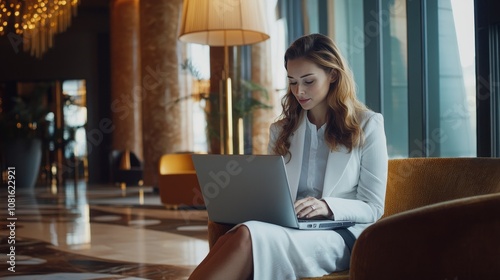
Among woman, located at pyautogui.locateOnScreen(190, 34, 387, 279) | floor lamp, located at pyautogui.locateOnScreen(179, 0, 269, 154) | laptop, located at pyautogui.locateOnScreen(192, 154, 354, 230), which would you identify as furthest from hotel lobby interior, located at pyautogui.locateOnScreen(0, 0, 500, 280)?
laptop, located at pyautogui.locateOnScreen(192, 154, 354, 230)

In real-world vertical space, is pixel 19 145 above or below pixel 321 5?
below

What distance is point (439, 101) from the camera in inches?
195

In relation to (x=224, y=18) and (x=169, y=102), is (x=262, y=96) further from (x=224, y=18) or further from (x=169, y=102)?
(x=224, y=18)

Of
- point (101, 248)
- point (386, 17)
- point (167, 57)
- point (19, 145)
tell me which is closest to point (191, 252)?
point (101, 248)

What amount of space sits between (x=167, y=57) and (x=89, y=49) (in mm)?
5271

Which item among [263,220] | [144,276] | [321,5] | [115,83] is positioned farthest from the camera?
[115,83]

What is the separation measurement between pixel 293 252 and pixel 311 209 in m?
0.22

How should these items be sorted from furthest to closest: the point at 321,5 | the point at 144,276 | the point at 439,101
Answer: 1. the point at 321,5
2. the point at 439,101
3. the point at 144,276

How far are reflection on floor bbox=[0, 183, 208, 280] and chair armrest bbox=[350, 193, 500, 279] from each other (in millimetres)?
2279

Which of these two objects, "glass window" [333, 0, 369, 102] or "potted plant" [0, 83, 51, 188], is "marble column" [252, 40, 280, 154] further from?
"potted plant" [0, 83, 51, 188]

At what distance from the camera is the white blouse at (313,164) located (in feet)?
7.64

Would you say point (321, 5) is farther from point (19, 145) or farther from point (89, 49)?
point (89, 49)

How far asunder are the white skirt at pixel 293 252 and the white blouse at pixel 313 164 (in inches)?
15.1

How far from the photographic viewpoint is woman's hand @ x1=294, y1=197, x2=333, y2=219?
201cm
